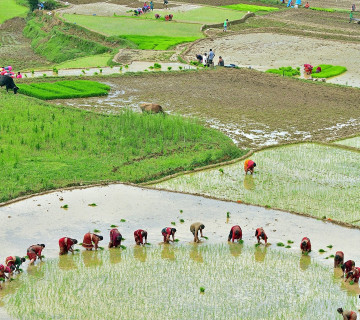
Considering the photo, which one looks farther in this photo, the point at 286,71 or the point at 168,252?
the point at 286,71

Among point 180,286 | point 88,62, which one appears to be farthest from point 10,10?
point 180,286

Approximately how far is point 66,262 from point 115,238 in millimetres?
1198

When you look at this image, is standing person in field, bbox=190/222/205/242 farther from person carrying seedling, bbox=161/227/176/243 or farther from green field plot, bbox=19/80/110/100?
green field plot, bbox=19/80/110/100

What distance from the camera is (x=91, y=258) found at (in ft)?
48.3

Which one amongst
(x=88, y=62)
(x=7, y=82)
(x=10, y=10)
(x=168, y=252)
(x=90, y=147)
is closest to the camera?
(x=168, y=252)

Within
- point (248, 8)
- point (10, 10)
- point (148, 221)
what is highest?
point (248, 8)

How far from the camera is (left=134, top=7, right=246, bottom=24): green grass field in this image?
47.8 meters

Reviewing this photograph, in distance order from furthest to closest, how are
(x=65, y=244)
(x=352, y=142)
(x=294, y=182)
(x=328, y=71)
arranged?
1. (x=328, y=71)
2. (x=352, y=142)
3. (x=294, y=182)
4. (x=65, y=244)

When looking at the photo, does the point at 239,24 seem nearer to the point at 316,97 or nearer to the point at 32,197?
the point at 316,97

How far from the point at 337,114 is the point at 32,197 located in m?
13.4

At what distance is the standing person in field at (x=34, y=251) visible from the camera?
46.5 ft

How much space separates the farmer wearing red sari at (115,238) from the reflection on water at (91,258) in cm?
36

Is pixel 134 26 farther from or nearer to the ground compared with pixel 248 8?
nearer to the ground

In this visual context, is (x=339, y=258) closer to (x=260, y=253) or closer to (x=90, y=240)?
(x=260, y=253)
